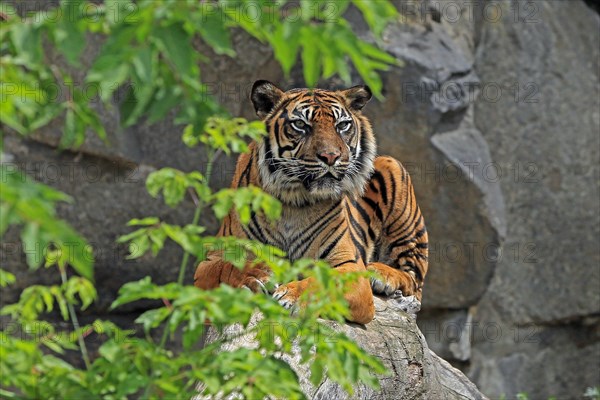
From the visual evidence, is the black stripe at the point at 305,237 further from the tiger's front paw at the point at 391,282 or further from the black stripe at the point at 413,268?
the black stripe at the point at 413,268

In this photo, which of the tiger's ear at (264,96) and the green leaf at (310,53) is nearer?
the green leaf at (310,53)

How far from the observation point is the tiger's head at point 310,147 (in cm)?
522

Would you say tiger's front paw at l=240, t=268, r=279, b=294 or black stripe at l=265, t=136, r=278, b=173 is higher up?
black stripe at l=265, t=136, r=278, b=173

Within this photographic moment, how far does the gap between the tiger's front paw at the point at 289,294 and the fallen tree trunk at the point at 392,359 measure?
0.59 ft

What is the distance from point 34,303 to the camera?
282 cm

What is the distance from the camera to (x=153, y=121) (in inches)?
89.3

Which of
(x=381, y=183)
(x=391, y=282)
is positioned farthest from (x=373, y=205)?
(x=391, y=282)

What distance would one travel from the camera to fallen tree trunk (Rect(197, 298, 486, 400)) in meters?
4.55

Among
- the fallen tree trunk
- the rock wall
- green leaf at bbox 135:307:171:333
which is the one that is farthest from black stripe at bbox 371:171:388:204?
green leaf at bbox 135:307:171:333

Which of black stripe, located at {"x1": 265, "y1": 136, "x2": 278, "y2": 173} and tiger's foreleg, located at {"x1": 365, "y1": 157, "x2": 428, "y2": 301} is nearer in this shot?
black stripe, located at {"x1": 265, "y1": 136, "x2": 278, "y2": 173}

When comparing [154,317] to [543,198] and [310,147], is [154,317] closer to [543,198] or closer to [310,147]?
[310,147]

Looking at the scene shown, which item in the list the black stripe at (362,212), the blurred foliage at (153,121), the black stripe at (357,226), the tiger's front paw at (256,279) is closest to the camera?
the blurred foliage at (153,121)

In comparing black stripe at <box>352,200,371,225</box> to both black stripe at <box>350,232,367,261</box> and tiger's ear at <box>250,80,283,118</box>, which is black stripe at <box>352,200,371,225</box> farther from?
tiger's ear at <box>250,80,283,118</box>

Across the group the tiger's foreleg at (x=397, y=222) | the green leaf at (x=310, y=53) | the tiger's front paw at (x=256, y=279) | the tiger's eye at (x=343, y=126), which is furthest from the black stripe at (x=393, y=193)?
the green leaf at (x=310, y=53)
